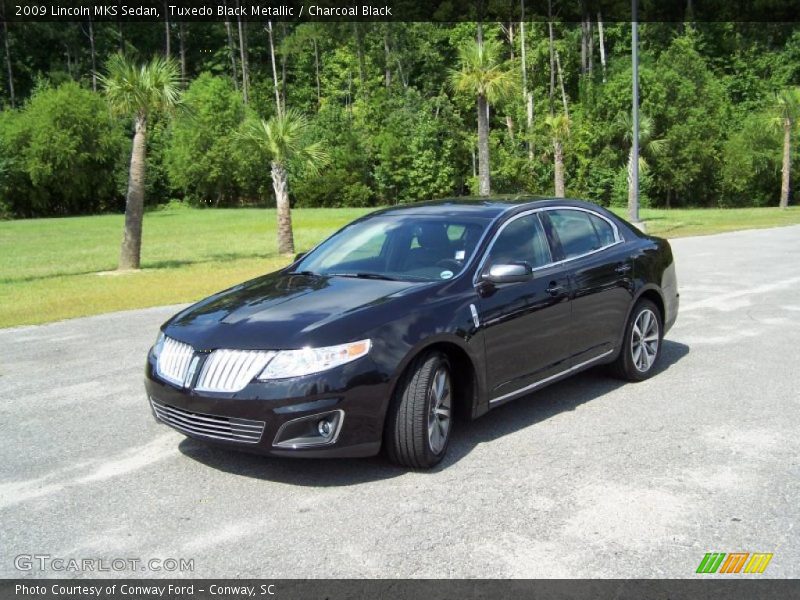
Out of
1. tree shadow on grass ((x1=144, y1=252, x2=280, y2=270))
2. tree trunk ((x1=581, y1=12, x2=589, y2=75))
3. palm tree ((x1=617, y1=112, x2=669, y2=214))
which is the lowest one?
tree shadow on grass ((x1=144, y1=252, x2=280, y2=270))

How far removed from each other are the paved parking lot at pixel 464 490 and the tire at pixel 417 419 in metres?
0.13

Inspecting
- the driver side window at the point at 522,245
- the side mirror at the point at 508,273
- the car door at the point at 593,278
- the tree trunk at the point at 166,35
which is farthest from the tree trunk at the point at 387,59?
the side mirror at the point at 508,273

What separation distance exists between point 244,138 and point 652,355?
62.8 feet

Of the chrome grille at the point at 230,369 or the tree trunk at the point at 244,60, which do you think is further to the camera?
the tree trunk at the point at 244,60

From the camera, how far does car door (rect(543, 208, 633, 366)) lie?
6070 mm

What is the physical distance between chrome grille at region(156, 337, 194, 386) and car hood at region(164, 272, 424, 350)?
1.8 inches

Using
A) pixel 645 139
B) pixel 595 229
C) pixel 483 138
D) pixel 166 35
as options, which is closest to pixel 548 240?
pixel 595 229

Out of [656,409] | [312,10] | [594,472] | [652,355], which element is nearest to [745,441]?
[656,409]

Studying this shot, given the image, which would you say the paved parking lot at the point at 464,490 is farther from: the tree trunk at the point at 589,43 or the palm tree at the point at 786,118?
the tree trunk at the point at 589,43

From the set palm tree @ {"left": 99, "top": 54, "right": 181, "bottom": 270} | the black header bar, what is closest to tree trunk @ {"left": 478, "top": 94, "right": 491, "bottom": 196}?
palm tree @ {"left": 99, "top": 54, "right": 181, "bottom": 270}

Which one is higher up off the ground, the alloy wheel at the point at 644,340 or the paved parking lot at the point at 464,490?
the alloy wheel at the point at 644,340

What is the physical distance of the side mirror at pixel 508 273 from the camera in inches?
206

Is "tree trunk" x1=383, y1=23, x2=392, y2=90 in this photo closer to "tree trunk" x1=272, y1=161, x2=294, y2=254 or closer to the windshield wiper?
"tree trunk" x1=272, y1=161, x2=294, y2=254

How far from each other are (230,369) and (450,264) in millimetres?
1680
